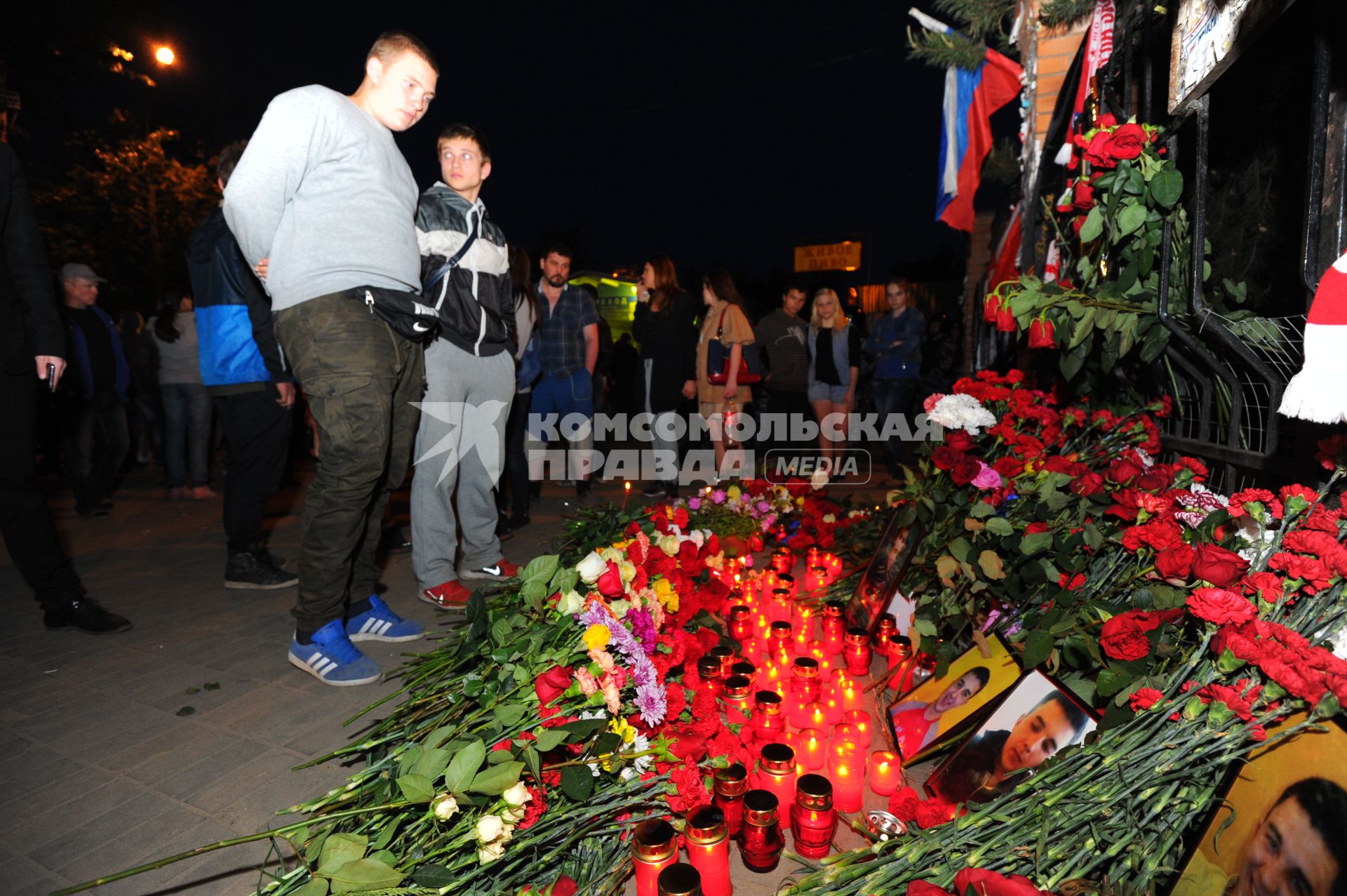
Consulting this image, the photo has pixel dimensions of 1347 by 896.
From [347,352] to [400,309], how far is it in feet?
0.81

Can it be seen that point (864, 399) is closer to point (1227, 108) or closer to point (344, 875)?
point (1227, 108)

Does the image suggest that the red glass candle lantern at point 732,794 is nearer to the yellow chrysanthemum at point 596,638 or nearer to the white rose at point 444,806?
the yellow chrysanthemum at point 596,638

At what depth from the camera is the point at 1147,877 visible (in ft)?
4.03

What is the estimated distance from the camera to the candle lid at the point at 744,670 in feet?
7.49

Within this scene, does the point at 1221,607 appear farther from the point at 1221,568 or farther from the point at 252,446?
the point at 252,446

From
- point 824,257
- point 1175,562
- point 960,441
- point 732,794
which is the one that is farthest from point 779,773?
point 824,257

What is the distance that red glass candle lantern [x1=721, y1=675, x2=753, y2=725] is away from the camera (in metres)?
2.15

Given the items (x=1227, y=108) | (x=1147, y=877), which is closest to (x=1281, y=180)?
(x=1227, y=108)

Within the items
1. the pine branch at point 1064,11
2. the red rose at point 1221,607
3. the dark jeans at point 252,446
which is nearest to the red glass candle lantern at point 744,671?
the red rose at point 1221,607

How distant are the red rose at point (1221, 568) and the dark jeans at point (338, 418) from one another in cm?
237

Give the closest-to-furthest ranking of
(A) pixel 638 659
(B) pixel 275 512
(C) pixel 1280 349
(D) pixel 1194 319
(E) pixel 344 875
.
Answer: (E) pixel 344 875 → (A) pixel 638 659 → (C) pixel 1280 349 → (D) pixel 1194 319 → (B) pixel 275 512

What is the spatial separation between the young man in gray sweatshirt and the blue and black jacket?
119 centimetres

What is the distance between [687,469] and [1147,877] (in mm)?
6968

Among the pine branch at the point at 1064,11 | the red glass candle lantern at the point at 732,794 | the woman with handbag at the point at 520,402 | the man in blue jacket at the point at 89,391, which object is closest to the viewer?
the red glass candle lantern at the point at 732,794
